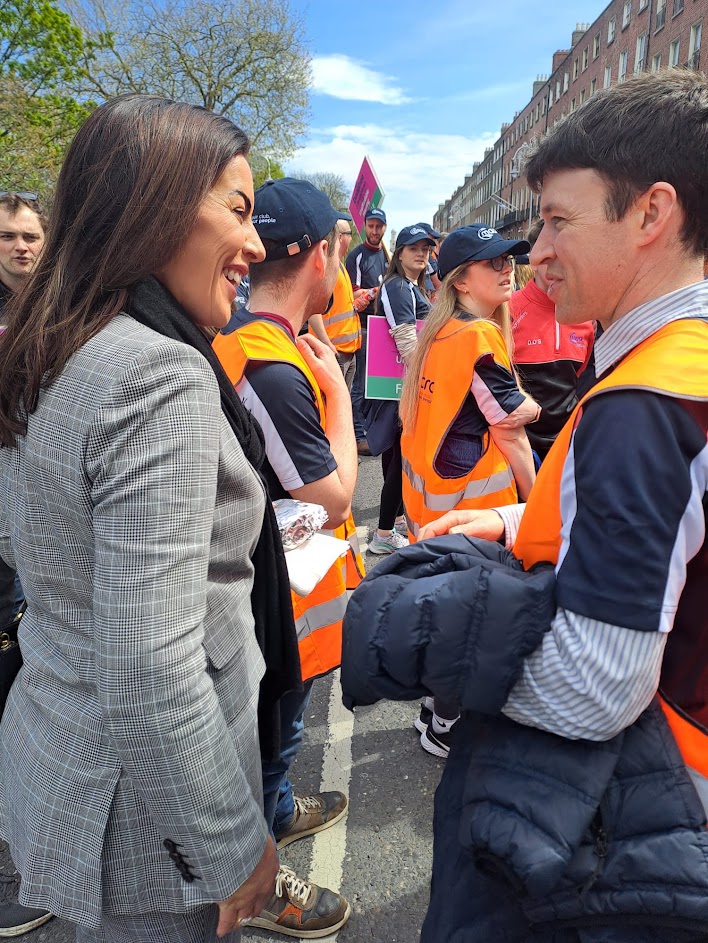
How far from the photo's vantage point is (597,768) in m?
0.86

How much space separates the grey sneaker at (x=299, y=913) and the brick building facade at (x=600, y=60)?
22.1 ft

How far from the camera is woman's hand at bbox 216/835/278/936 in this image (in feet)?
3.45

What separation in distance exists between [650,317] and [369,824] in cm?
218

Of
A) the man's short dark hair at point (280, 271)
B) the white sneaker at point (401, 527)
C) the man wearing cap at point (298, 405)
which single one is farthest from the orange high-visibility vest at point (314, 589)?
the white sneaker at point (401, 527)

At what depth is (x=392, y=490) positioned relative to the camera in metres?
4.49

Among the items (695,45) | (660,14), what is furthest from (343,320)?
(660,14)

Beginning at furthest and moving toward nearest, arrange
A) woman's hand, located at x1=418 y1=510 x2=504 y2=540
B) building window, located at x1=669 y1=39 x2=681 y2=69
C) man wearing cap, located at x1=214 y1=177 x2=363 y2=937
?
1. building window, located at x1=669 y1=39 x2=681 y2=69
2. man wearing cap, located at x1=214 y1=177 x2=363 y2=937
3. woman's hand, located at x1=418 y1=510 x2=504 y2=540

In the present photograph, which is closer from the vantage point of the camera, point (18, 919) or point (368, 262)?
point (18, 919)

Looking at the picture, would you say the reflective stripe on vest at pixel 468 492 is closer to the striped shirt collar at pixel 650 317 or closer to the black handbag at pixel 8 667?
the striped shirt collar at pixel 650 317

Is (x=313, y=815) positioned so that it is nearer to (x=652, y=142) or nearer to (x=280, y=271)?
(x=280, y=271)

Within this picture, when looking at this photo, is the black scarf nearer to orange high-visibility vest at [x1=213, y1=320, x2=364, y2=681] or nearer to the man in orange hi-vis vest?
orange high-visibility vest at [x1=213, y1=320, x2=364, y2=681]

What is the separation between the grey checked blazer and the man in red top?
8.68 ft

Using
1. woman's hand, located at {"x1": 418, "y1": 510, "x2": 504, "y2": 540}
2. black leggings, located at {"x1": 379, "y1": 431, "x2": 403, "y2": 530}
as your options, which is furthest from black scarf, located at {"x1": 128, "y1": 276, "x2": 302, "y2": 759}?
black leggings, located at {"x1": 379, "y1": 431, "x2": 403, "y2": 530}

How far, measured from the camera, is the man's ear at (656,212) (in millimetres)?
986
